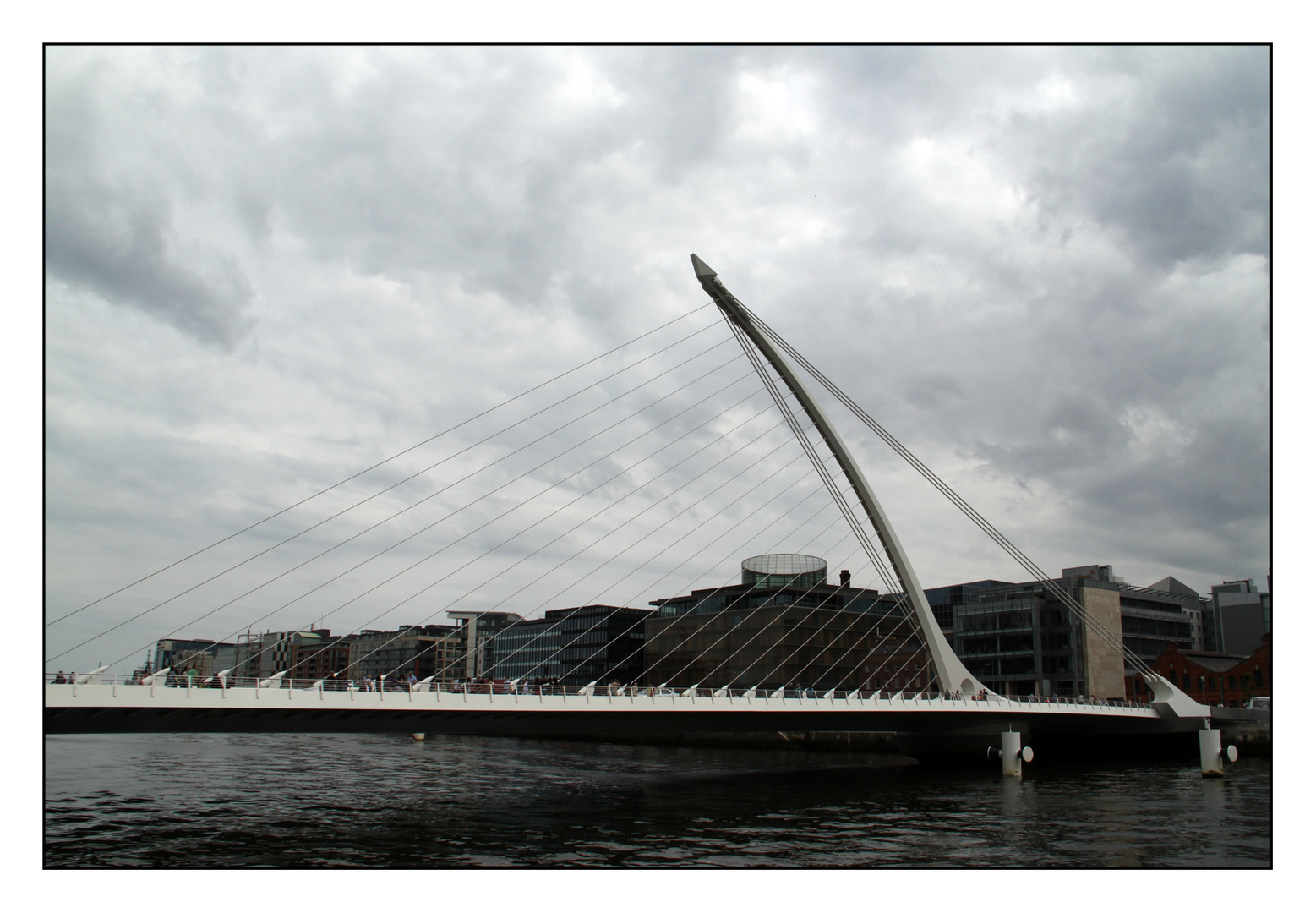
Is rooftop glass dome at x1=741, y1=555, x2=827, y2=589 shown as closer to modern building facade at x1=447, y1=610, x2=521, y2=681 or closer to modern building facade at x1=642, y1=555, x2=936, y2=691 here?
modern building facade at x1=642, y1=555, x2=936, y2=691

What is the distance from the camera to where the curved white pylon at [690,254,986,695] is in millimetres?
48656

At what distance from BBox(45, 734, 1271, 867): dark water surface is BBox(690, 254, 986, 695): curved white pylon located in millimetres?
5537

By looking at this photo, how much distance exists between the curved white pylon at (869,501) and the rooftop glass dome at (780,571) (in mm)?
46638

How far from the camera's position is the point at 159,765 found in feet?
151

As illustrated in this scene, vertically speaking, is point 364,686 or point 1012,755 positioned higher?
point 364,686

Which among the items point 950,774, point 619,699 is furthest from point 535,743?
point 619,699

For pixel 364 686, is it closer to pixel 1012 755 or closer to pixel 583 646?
pixel 1012 755

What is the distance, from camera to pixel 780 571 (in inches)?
4107

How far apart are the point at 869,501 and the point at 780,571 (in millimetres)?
55347

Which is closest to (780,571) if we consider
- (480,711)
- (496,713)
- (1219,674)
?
(1219,674)

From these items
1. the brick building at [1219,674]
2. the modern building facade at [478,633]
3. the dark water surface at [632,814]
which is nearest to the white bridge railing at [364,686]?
the dark water surface at [632,814]

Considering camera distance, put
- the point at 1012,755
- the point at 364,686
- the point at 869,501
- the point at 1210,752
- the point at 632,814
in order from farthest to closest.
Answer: the point at 869,501, the point at 1012,755, the point at 1210,752, the point at 364,686, the point at 632,814

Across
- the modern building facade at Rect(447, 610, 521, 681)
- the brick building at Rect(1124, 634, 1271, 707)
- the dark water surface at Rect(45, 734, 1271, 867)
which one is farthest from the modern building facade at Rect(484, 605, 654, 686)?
the dark water surface at Rect(45, 734, 1271, 867)

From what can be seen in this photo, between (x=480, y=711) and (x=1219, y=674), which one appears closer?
(x=480, y=711)
